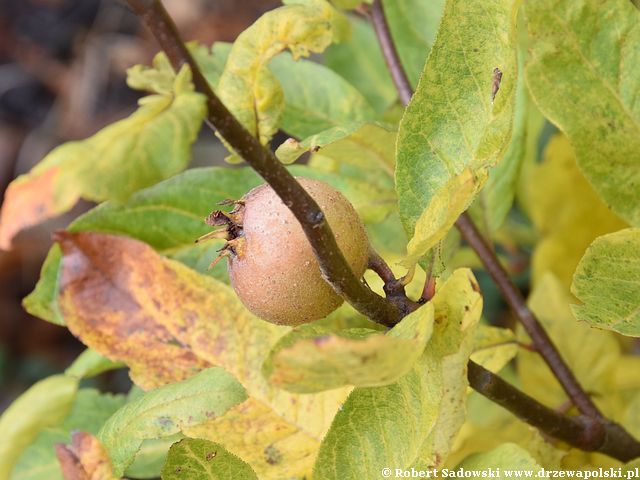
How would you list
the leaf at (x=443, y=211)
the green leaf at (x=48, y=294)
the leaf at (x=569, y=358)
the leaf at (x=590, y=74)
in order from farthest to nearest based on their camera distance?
the leaf at (x=569, y=358) < the green leaf at (x=48, y=294) < the leaf at (x=590, y=74) < the leaf at (x=443, y=211)

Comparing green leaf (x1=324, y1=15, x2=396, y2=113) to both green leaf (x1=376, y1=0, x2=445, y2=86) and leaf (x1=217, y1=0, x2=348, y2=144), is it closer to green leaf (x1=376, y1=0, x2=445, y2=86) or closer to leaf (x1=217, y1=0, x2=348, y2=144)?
green leaf (x1=376, y1=0, x2=445, y2=86)

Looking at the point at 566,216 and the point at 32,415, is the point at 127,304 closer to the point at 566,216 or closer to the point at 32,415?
the point at 32,415

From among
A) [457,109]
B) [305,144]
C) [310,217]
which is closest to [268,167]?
[310,217]

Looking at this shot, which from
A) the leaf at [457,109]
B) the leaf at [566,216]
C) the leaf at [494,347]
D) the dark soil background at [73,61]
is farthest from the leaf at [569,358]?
the dark soil background at [73,61]

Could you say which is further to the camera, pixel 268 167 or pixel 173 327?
pixel 173 327

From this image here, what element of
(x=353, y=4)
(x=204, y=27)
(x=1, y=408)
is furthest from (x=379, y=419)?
(x=204, y=27)

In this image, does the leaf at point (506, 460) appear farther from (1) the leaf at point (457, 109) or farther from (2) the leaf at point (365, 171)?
(2) the leaf at point (365, 171)

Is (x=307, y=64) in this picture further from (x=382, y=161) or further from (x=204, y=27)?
(x=204, y=27)
